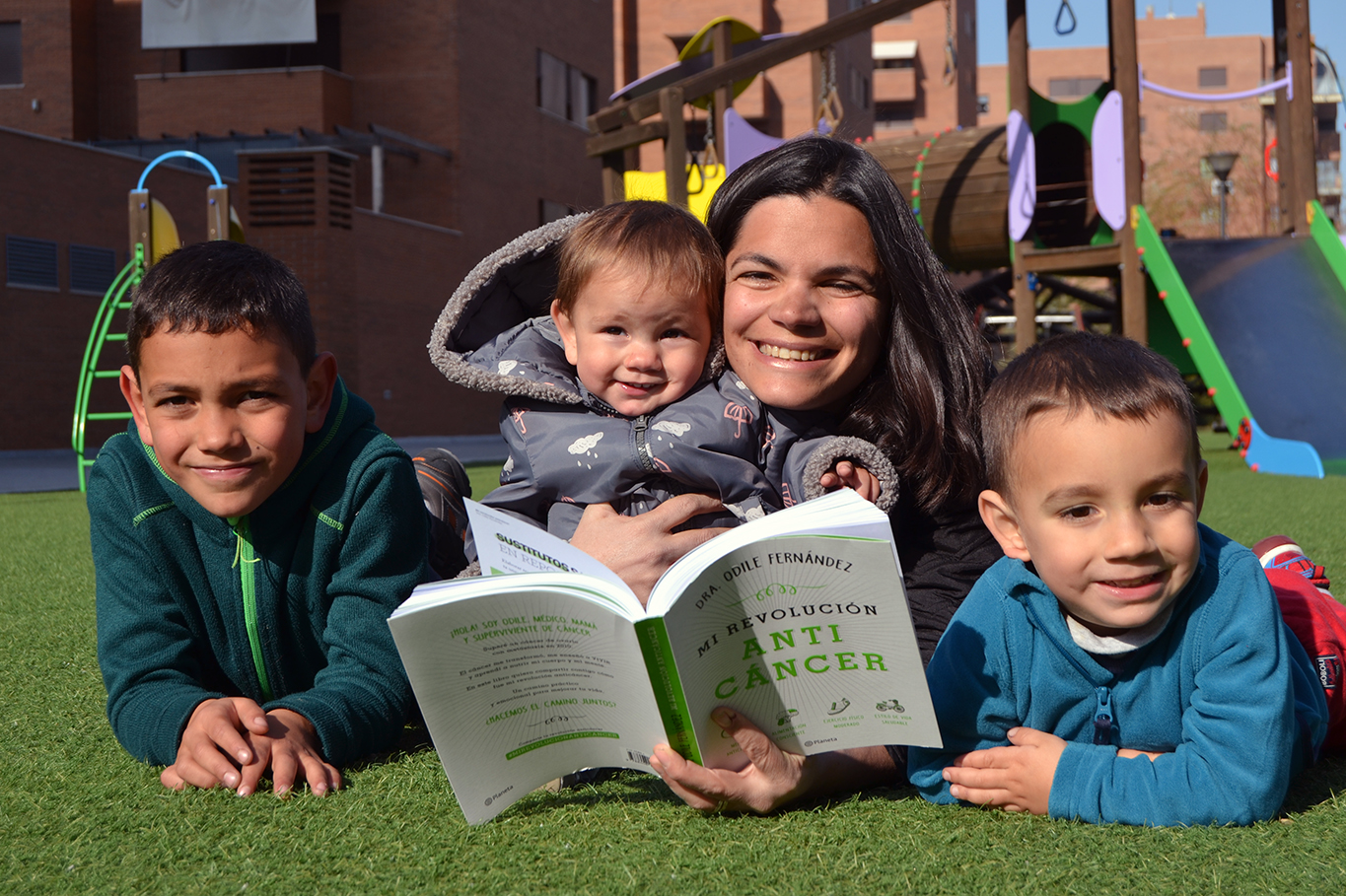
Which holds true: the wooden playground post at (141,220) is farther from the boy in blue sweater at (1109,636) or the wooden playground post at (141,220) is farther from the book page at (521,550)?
the boy in blue sweater at (1109,636)

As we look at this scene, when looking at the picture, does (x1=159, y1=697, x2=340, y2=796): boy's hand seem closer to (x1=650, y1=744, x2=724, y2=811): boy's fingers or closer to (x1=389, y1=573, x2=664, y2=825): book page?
(x1=389, y1=573, x2=664, y2=825): book page

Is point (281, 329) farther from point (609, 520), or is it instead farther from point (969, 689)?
point (969, 689)

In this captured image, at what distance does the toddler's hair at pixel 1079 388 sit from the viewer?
1.59m

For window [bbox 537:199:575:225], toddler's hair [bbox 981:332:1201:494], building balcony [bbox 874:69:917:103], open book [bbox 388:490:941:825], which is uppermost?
building balcony [bbox 874:69:917:103]

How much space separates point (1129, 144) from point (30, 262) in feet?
47.7

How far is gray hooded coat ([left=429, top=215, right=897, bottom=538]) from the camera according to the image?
7.32ft

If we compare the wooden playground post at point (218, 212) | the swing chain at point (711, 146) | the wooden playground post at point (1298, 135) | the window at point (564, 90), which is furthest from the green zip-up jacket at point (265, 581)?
the window at point (564, 90)

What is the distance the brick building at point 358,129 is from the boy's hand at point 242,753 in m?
16.5

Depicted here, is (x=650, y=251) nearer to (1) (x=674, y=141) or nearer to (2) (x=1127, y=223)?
(1) (x=674, y=141)

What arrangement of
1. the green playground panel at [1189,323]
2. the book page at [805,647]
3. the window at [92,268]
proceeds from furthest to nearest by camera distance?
the window at [92,268], the green playground panel at [1189,323], the book page at [805,647]

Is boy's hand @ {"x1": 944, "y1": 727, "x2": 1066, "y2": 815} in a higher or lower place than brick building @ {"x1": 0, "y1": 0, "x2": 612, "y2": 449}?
lower

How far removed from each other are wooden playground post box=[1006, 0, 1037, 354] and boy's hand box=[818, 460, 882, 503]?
25.6 ft

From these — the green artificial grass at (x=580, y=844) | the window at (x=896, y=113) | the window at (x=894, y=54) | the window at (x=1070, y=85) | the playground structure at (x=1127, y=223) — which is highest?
the window at (x=1070, y=85)

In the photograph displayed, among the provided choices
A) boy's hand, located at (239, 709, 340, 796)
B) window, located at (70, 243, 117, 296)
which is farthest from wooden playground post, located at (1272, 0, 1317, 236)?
window, located at (70, 243, 117, 296)
